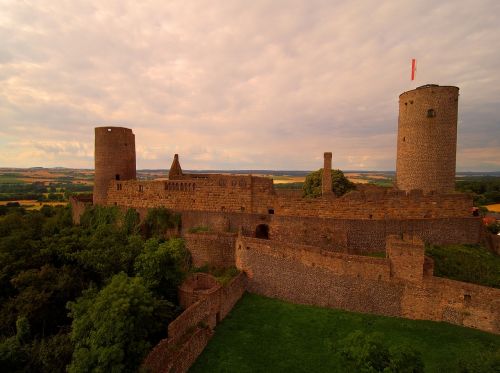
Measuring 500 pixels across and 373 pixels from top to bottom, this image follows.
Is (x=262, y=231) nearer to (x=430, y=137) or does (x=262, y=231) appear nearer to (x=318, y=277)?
(x=318, y=277)

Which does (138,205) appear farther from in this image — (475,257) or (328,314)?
(475,257)

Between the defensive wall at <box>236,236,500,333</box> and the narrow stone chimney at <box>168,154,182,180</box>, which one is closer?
the defensive wall at <box>236,236,500,333</box>

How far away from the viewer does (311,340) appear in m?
11.7

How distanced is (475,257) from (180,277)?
1537 centimetres

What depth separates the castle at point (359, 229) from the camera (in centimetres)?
1228

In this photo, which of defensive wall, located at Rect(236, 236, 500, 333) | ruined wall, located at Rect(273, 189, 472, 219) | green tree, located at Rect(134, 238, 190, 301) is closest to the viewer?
defensive wall, located at Rect(236, 236, 500, 333)

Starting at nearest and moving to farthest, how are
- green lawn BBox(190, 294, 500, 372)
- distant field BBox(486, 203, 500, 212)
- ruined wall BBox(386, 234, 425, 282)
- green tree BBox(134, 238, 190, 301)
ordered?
green lawn BBox(190, 294, 500, 372), ruined wall BBox(386, 234, 425, 282), green tree BBox(134, 238, 190, 301), distant field BBox(486, 203, 500, 212)

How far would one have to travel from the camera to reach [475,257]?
1475 centimetres

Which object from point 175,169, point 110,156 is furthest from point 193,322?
point 110,156

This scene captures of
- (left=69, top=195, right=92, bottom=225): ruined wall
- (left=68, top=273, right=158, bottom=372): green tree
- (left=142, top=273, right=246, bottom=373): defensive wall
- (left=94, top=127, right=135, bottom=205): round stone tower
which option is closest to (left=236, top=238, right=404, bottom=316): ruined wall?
(left=142, top=273, right=246, bottom=373): defensive wall

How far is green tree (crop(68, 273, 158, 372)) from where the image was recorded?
9.17 m

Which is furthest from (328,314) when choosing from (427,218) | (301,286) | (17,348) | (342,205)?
(17,348)

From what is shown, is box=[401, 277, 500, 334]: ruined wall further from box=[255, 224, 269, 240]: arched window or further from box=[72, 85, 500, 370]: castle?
box=[255, 224, 269, 240]: arched window

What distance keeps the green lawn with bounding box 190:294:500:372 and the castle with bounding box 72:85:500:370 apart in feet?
2.41
